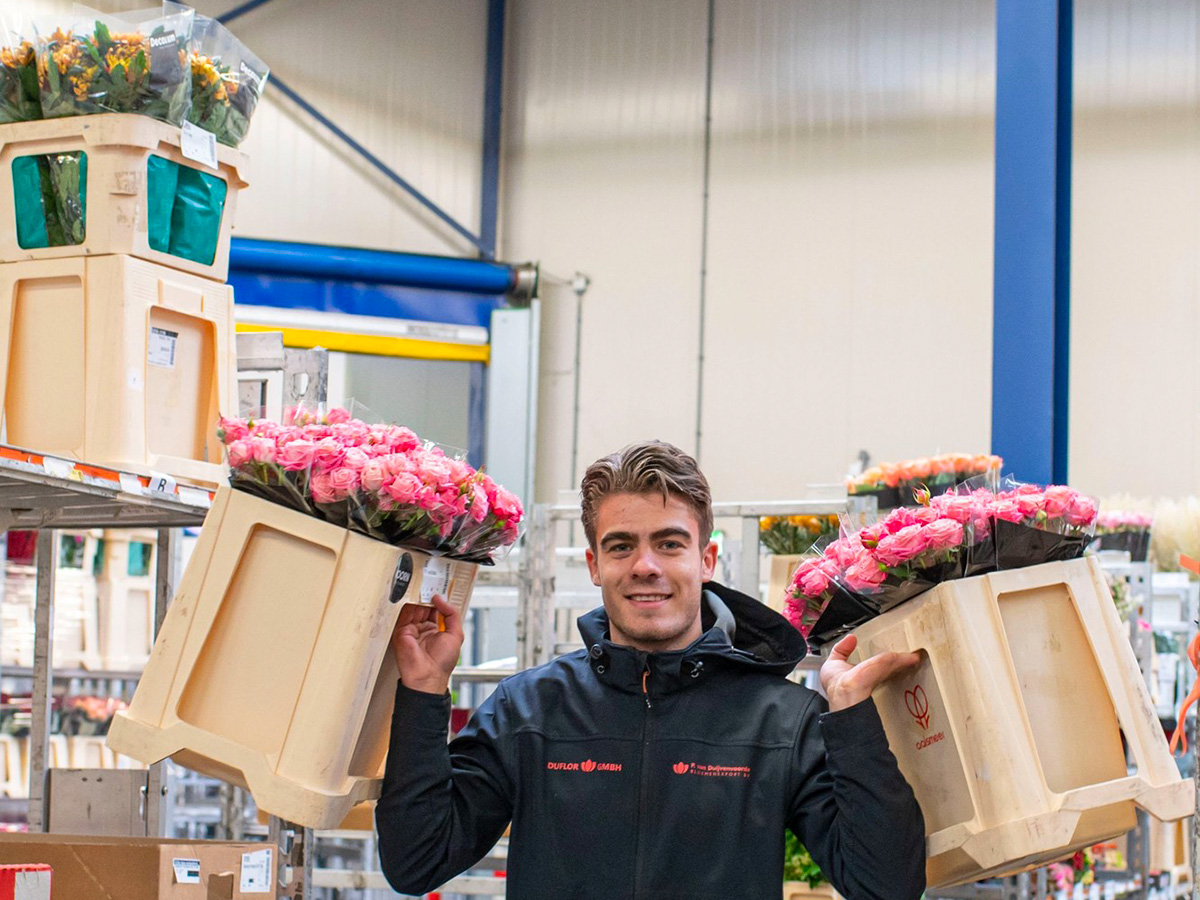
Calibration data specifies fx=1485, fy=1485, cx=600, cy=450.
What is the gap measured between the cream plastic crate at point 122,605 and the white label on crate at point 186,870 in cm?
474

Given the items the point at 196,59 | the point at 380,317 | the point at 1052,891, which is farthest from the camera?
the point at 380,317

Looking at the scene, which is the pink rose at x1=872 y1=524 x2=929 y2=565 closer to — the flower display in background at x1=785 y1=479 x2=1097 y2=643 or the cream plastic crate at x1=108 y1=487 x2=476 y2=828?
the flower display in background at x1=785 y1=479 x2=1097 y2=643

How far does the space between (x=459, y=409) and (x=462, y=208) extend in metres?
1.80

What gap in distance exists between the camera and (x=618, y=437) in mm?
11914

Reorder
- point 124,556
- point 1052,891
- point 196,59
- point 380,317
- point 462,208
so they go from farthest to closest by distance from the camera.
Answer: point 462,208
point 380,317
point 124,556
point 1052,891
point 196,59

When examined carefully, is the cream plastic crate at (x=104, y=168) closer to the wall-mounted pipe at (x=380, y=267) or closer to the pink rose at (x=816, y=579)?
the pink rose at (x=816, y=579)

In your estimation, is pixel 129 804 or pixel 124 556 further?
pixel 124 556

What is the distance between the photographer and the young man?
2.41 meters

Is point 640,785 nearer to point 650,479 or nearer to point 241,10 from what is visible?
point 650,479

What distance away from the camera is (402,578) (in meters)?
2.41

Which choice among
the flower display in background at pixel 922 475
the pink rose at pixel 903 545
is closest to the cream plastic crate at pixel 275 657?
the pink rose at pixel 903 545

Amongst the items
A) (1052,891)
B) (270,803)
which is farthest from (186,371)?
(1052,891)

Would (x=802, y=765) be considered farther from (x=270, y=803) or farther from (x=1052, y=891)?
(x=1052, y=891)

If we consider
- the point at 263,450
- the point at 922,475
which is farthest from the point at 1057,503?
the point at 922,475
